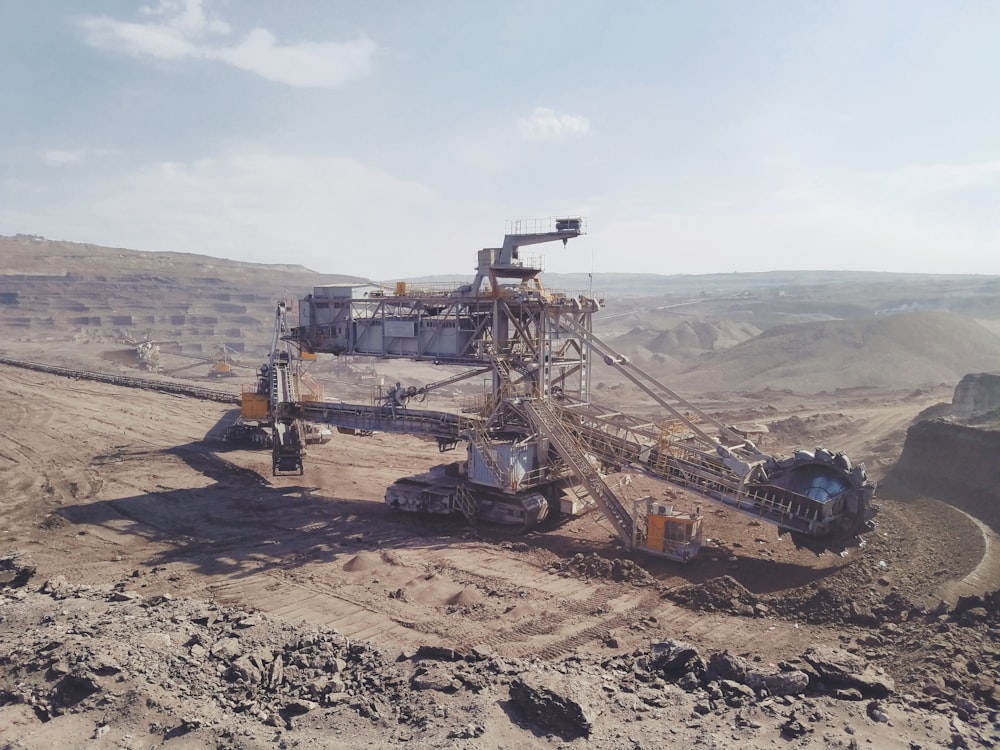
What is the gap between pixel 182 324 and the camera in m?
96.8

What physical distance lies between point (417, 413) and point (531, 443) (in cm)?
473

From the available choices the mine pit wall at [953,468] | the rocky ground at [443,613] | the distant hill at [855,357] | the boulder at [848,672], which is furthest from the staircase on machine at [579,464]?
the distant hill at [855,357]

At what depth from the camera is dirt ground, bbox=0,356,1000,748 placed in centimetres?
940

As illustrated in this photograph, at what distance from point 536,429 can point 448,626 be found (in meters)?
7.59

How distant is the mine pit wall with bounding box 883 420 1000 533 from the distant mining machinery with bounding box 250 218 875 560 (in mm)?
3113

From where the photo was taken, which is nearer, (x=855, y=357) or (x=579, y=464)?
(x=579, y=464)

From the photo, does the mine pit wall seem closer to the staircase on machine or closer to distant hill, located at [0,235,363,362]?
the staircase on machine

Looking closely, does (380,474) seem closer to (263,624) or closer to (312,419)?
(312,419)

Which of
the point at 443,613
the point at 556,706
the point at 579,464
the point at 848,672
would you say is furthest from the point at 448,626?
the point at 848,672

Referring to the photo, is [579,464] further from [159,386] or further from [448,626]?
[159,386]

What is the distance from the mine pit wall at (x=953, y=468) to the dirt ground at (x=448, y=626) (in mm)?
1699

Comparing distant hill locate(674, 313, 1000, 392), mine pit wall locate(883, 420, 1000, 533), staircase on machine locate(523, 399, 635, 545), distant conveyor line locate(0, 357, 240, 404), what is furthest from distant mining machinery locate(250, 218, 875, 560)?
distant hill locate(674, 313, 1000, 392)

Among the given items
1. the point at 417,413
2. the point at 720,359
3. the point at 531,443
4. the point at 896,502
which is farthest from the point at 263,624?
the point at 720,359

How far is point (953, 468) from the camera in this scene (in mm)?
21844
